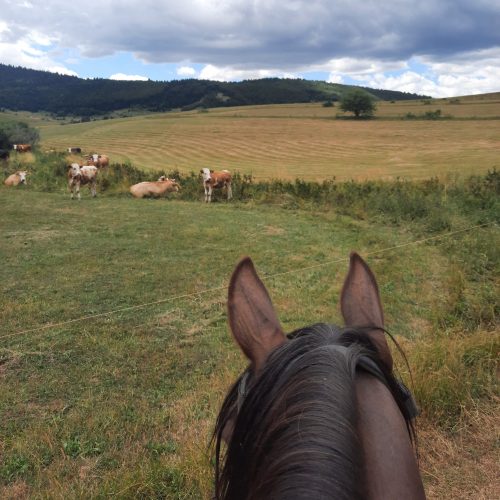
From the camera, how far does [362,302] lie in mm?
1370

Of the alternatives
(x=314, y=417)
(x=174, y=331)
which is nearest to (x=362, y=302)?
(x=314, y=417)

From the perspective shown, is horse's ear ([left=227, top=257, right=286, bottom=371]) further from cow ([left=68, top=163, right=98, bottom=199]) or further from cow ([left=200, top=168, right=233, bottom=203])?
cow ([left=68, top=163, right=98, bottom=199])

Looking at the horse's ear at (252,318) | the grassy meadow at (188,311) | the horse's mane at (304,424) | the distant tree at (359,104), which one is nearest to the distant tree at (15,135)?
the grassy meadow at (188,311)

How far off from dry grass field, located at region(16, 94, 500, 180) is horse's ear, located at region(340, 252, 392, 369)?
17.8m

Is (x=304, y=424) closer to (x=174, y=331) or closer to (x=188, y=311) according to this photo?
(x=174, y=331)

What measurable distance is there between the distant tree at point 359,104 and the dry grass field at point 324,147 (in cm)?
330

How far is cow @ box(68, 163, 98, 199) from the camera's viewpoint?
45.9 feet

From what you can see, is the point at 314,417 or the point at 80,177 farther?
the point at 80,177

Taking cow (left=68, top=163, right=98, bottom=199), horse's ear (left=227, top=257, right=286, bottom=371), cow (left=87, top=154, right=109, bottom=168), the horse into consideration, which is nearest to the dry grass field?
cow (left=87, top=154, right=109, bottom=168)

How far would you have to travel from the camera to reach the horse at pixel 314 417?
0.72 meters

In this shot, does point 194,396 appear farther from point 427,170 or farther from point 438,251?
point 427,170

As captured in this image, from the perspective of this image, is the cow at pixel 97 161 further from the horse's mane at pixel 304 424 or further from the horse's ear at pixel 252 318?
the horse's mane at pixel 304 424

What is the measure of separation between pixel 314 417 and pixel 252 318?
18.4 inches

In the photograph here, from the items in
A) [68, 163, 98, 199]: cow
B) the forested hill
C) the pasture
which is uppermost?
the forested hill
